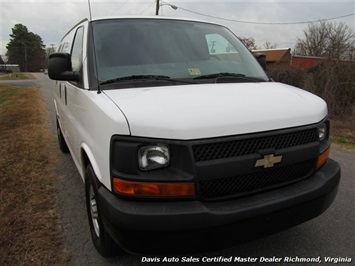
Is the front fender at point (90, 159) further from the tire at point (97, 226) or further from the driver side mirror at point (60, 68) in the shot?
the driver side mirror at point (60, 68)

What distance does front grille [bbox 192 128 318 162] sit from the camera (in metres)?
1.97

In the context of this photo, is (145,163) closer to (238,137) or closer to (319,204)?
(238,137)

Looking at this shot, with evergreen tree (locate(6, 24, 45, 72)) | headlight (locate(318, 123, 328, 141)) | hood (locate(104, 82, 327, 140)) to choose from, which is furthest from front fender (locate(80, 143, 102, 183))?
evergreen tree (locate(6, 24, 45, 72))

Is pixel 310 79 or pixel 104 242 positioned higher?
pixel 310 79

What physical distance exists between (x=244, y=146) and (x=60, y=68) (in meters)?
1.87

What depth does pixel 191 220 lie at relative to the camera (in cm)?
191

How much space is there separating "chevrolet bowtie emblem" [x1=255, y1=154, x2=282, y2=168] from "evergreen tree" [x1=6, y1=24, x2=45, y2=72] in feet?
321

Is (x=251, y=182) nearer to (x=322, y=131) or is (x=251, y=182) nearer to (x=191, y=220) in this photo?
(x=191, y=220)

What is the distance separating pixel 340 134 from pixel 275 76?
5.35 meters

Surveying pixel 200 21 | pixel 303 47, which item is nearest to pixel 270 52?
pixel 303 47

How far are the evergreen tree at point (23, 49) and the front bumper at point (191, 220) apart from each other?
97701 mm

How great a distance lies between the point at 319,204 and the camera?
238cm

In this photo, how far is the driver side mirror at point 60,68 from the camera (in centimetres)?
295

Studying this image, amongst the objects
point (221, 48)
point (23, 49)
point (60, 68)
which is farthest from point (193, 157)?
point (23, 49)
